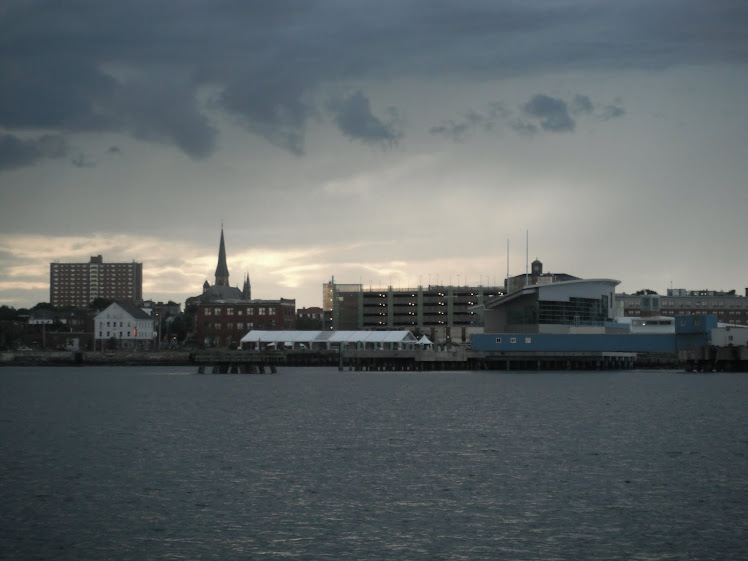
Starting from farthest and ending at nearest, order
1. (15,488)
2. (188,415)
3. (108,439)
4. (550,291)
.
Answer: (550,291), (188,415), (108,439), (15,488)

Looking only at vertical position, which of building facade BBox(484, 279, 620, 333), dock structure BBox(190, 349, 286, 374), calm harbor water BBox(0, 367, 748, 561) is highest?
building facade BBox(484, 279, 620, 333)

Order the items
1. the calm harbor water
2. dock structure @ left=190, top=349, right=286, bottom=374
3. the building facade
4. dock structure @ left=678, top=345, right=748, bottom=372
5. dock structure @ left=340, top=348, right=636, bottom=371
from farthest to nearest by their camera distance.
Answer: dock structure @ left=340, top=348, right=636, bottom=371
the building facade
dock structure @ left=190, top=349, right=286, bottom=374
dock structure @ left=678, top=345, right=748, bottom=372
the calm harbor water

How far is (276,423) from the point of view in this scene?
70375 millimetres

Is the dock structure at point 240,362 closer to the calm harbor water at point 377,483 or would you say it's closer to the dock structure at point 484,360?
the dock structure at point 484,360

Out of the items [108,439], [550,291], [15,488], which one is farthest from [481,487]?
[550,291]

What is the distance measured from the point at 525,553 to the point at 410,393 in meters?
78.6

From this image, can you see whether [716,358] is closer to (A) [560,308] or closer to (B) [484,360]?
(A) [560,308]

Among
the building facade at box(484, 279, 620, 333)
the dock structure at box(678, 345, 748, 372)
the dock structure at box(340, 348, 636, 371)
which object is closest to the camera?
the dock structure at box(678, 345, 748, 372)

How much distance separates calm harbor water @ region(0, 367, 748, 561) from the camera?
3131 centimetres

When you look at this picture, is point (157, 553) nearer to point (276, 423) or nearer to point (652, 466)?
point (652, 466)

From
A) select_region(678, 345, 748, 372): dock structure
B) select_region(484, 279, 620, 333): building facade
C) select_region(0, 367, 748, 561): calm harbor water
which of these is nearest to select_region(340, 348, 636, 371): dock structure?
select_region(484, 279, 620, 333): building facade

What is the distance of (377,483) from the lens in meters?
42.5

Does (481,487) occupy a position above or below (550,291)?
below

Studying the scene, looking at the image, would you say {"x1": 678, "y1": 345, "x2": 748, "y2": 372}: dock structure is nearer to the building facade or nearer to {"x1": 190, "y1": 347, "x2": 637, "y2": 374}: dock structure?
{"x1": 190, "y1": 347, "x2": 637, "y2": 374}: dock structure
